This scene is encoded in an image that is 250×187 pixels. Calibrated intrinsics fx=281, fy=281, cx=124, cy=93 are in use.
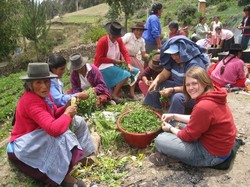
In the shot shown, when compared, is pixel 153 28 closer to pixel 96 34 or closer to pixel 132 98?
pixel 132 98

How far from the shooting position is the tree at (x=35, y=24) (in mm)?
21203

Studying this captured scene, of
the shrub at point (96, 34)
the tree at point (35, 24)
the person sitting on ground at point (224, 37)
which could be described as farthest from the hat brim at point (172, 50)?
the tree at point (35, 24)

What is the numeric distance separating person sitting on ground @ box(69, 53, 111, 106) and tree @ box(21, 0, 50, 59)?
1799 cm

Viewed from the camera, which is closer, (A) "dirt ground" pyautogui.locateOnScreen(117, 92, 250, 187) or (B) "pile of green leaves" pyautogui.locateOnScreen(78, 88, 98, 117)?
(A) "dirt ground" pyautogui.locateOnScreen(117, 92, 250, 187)

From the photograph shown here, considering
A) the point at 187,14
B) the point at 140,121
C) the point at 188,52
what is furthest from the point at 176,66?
the point at 187,14

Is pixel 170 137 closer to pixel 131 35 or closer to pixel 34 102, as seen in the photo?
pixel 34 102

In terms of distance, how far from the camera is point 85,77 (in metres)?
5.06

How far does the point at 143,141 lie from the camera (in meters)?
3.79

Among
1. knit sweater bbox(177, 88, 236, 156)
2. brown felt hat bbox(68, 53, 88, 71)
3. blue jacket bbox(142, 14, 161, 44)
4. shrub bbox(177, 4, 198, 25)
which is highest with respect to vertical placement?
shrub bbox(177, 4, 198, 25)

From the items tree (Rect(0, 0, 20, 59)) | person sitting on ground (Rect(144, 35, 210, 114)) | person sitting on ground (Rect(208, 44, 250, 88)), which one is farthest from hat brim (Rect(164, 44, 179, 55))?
tree (Rect(0, 0, 20, 59))

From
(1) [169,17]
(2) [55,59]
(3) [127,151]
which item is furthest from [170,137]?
(1) [169,17]

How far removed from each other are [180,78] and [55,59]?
1.89m

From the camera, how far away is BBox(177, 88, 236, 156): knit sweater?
2.92 metres

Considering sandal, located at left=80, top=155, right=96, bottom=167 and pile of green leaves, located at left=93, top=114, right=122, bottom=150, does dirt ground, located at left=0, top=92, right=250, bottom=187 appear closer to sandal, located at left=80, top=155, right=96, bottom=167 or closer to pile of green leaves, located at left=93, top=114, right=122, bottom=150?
sandal, located at left=80, top=155, right=96, bottom=167
